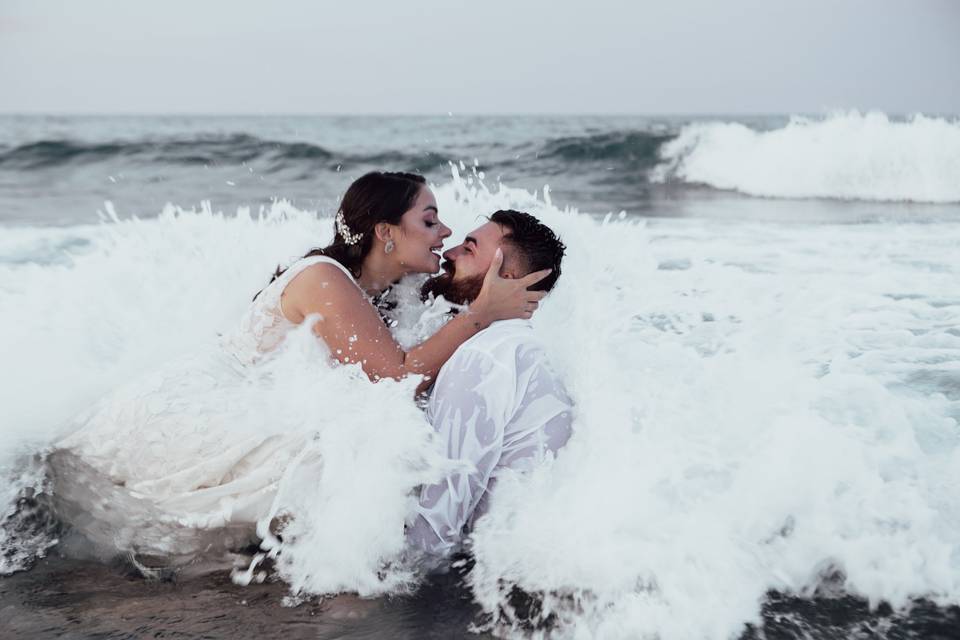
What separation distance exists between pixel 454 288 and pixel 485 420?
2.32ft

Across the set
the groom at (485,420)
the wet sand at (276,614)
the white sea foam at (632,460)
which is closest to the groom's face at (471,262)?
the groom at (485,420)

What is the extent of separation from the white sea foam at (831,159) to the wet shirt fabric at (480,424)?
17432 millimetres

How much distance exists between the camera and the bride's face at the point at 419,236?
398cm

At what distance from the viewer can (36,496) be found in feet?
12.5

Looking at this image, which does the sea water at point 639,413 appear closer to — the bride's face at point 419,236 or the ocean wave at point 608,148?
the bride's face at point 419,236

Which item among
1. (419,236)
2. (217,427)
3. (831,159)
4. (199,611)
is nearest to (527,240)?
(419,236)

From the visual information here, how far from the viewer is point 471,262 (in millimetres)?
3717

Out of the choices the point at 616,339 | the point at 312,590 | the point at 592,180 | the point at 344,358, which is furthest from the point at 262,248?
the point at 592,180

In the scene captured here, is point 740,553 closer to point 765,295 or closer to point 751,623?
point 751,623

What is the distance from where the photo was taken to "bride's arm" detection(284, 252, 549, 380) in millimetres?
3514

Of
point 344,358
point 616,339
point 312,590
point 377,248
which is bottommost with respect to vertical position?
point 312,590

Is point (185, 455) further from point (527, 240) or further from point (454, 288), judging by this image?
point (527, 240)

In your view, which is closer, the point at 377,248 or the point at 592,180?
the point at 377,248

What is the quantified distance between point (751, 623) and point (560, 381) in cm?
117
